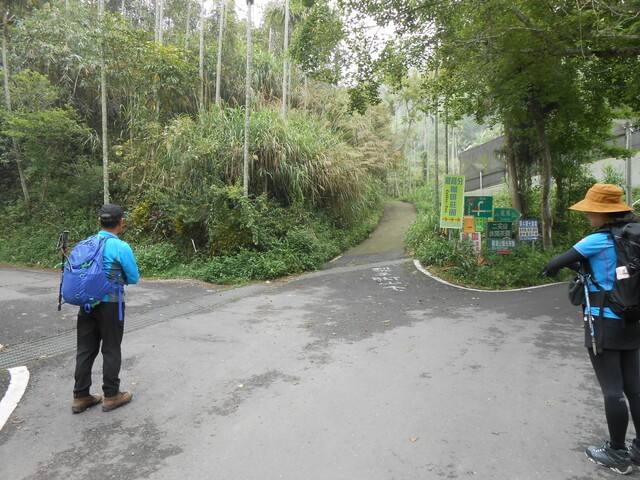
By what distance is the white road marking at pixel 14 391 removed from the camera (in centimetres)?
333

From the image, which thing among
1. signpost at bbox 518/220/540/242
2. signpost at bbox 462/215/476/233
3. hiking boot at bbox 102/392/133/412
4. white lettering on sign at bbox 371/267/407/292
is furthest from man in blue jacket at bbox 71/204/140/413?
signpost at bbox 518/220/540/242

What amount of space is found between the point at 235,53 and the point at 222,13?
153 centimetres

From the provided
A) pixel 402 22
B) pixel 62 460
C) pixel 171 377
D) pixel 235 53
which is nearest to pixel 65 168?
pixel 235 53

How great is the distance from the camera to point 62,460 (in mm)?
2705

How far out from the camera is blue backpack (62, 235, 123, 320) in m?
3.12

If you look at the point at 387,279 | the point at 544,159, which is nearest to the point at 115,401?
the point at 387,279

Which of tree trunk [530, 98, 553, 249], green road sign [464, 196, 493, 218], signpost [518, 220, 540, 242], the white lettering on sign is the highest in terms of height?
tree trunk [530, 98, 553, 249]

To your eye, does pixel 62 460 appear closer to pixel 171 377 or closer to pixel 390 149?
pixel 171 377

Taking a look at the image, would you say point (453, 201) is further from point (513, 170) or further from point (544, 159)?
point (513, 170)

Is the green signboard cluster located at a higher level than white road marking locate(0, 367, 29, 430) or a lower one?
higher

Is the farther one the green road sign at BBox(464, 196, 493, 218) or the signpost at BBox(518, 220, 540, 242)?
the signpost at BBox(518, 220, 540, 242)

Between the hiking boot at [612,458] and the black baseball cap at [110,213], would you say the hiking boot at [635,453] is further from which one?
the black baseball cap at [110,213]

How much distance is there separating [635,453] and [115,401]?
12.1 ft

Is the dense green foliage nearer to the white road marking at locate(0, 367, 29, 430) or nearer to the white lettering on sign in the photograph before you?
the white lettering on sign
